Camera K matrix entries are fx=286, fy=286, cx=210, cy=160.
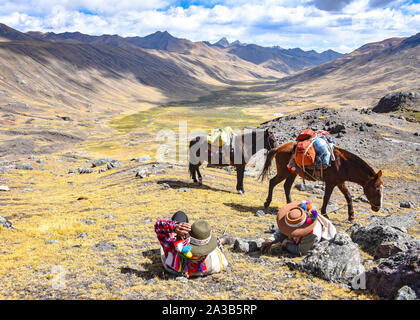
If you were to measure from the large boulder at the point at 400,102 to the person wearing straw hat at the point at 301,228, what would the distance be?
5220cm

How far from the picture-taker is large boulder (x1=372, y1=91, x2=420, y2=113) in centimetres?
4895

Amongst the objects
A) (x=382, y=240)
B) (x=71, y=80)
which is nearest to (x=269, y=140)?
(x=382, y=240)

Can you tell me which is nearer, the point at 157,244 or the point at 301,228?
the point at 301,228

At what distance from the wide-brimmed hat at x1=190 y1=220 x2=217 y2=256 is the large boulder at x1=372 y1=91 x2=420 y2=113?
179 ft

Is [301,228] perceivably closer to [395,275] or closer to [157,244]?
[395,275]

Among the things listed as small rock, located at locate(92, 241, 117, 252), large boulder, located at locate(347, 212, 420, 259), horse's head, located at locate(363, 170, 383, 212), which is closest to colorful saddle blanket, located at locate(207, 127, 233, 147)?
horse's head, located at locate(363, 170, 383, 212)

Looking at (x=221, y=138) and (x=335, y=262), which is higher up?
(x=221, y=138)

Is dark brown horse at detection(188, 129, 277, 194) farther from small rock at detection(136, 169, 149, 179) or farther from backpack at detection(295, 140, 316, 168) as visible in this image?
small rock at detection(136, 169, 149, 179)

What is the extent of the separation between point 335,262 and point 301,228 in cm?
99

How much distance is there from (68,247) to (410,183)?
70.2 feet

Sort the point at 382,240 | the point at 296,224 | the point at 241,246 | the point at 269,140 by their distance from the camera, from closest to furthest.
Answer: the point at 296,224
the point at 382,240
the point at 241,246
the point at 269,140

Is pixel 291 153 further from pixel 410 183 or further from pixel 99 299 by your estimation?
pixel 410 183

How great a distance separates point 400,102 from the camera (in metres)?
50.2

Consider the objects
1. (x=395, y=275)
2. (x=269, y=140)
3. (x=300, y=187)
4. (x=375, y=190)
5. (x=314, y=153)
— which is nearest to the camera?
(x=395, y=275)
